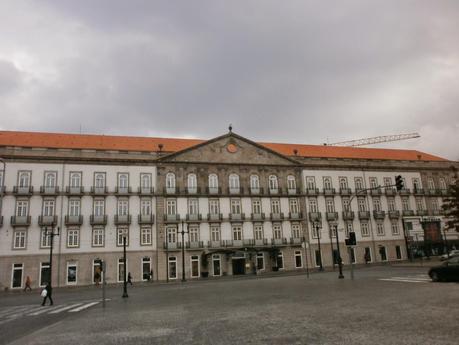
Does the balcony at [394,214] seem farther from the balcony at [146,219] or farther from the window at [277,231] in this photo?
the balcony at [146,219]

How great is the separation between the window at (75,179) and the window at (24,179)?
4.59 meters

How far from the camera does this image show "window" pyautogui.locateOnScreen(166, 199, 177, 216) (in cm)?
4769

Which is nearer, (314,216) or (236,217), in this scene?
(236,217)

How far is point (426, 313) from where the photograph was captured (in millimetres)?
12078

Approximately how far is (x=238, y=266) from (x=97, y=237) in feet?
59.3

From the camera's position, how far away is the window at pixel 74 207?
44.0m

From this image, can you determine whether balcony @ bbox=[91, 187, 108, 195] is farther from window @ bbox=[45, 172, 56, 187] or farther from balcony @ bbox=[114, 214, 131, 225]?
window @ bbox=[45, 172, 56, 187]

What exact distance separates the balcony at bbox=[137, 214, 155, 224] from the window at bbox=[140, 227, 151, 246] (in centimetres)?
86

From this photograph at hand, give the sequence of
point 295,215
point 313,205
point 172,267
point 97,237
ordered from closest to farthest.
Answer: point 97,237 < point 172,267 < point 295,215 < point 313,205

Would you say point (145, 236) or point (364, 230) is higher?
point (145, 236)

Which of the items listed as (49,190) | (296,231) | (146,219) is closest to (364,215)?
(296,231)

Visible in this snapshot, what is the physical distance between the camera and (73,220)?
43.3m

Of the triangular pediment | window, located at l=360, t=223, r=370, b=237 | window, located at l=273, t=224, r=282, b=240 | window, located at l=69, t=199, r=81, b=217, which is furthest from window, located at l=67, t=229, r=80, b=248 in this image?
window, located at l=360, t=223, r=370, b=237

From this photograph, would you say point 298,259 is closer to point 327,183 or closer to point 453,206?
point 327,183
